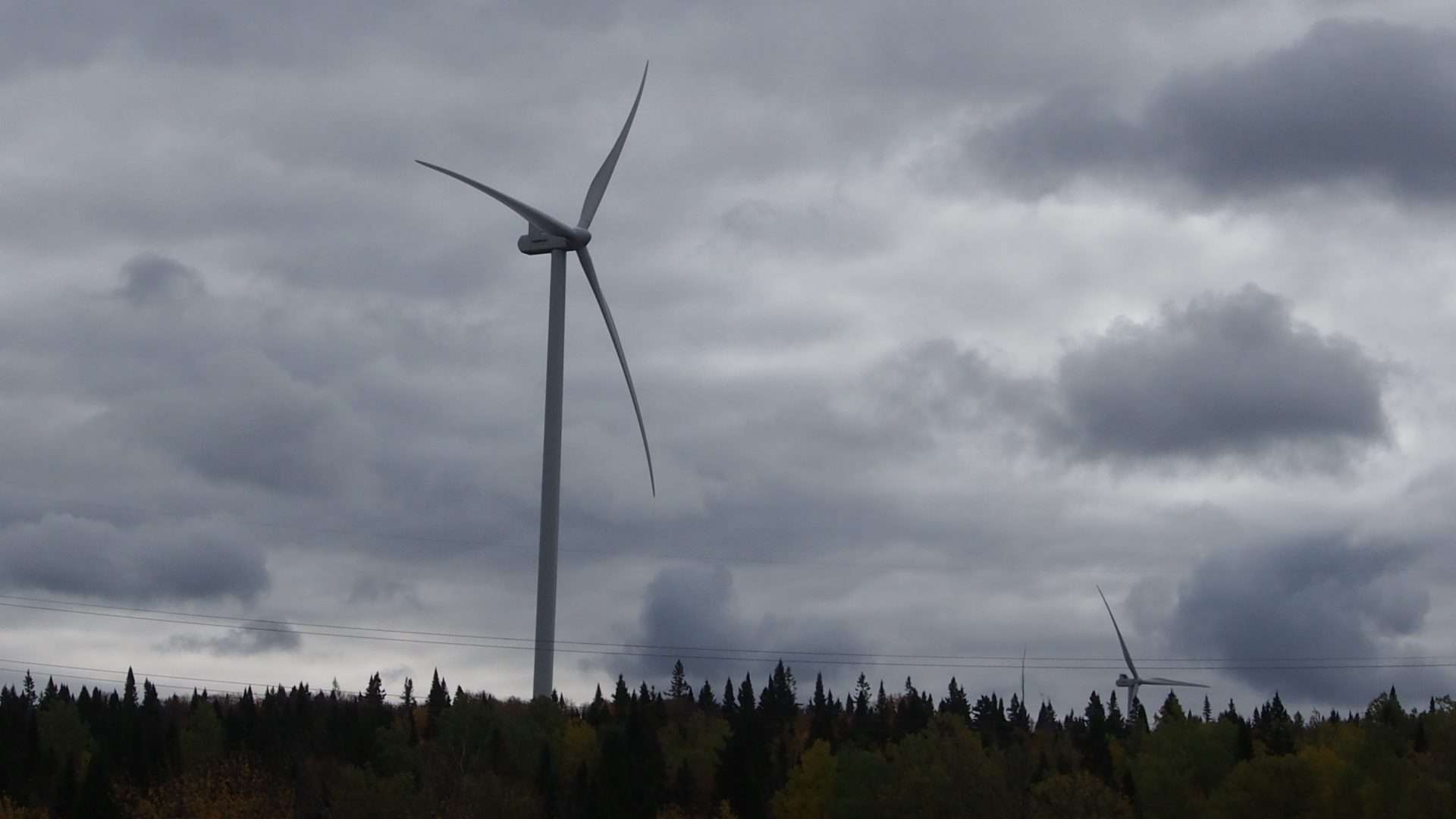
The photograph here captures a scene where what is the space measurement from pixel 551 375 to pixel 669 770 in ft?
257

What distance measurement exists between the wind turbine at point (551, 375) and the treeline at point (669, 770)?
110 ft

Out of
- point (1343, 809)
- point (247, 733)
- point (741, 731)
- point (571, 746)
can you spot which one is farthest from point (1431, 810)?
point (247, 733)

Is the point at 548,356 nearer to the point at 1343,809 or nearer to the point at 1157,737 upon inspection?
the point at 1343,809

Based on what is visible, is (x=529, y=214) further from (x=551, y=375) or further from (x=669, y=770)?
(x=669, y=770)

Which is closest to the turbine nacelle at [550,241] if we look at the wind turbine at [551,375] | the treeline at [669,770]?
the wind turbine at [551,375]

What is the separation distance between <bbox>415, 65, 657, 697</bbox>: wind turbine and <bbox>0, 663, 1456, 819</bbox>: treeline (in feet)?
110

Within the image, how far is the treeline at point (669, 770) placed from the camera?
463ft

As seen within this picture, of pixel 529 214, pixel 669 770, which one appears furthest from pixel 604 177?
pixel 669 770

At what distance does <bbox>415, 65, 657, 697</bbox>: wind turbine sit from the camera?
111 meters

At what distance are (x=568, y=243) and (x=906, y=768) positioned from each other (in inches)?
2607

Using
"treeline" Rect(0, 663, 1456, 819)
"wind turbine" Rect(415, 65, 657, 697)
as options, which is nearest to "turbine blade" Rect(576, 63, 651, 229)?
"wind turbine" Rect(415, 65, 657, 697)

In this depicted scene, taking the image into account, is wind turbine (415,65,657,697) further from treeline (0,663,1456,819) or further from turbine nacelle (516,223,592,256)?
treeline (0,663,1456,819)

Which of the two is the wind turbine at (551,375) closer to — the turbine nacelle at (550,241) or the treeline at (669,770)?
the turbine nacelle at (550,241)

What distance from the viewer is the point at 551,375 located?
112 m
